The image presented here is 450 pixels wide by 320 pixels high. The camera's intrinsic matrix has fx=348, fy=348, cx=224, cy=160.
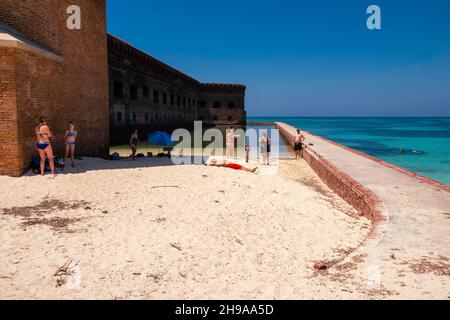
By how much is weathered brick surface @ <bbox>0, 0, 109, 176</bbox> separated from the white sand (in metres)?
1.37

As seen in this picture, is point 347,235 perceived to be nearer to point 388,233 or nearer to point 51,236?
point 388,233

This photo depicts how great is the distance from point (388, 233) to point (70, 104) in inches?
411

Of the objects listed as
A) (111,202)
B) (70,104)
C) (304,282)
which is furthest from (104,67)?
(304,282)

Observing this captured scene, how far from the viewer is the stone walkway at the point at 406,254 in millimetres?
4125

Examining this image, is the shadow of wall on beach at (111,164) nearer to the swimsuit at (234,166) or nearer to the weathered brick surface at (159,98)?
the swimsuit at (234,166)

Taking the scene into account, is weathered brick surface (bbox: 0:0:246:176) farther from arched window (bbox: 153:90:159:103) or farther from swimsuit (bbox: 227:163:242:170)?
arched window (bbox: 153:90:159:103)

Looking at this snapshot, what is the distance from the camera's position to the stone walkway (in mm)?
4125

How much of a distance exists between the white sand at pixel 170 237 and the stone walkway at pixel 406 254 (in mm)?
497

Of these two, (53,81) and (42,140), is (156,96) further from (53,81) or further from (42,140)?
(42,140)

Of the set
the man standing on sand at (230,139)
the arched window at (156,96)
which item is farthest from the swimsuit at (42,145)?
the arched window at (156,96)

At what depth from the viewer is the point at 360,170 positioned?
11.7 metres

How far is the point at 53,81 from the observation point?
35.2 ft

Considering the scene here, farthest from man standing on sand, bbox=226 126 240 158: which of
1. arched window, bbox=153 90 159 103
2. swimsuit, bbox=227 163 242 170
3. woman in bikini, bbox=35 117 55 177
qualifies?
arched window, bbox=153 90 159 103

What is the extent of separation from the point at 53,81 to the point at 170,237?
7430 mm
